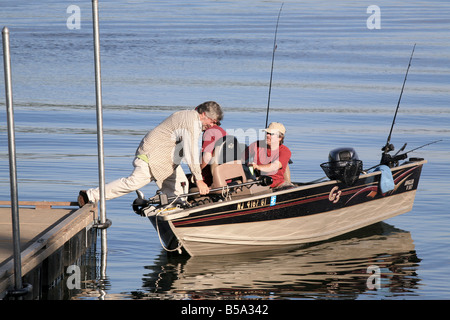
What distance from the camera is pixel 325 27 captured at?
39312 mm

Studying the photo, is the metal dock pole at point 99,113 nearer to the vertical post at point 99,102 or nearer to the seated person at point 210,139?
the vertical post at point 99,102

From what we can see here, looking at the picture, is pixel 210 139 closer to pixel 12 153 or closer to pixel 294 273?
pixel 294 273

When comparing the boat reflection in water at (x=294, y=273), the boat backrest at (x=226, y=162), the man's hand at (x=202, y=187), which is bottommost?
the boat reflection in water at (x=294, y=273)

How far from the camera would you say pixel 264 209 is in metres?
10.9

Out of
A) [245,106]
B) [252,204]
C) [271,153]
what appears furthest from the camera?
[245,106]

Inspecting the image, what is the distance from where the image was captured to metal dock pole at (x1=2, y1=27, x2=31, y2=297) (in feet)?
23.8

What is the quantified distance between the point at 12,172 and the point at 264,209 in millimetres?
4112

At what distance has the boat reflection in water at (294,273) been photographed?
9883 mm

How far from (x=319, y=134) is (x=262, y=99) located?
432 cm

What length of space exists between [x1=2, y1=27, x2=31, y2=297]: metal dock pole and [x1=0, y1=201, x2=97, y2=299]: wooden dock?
12 centimetres

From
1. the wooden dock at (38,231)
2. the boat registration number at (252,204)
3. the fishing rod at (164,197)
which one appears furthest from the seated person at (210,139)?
the wooden dock at (38,231)

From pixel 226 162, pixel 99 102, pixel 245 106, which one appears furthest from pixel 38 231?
pixel 245 106

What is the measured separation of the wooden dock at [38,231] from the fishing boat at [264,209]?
29.5 inches
